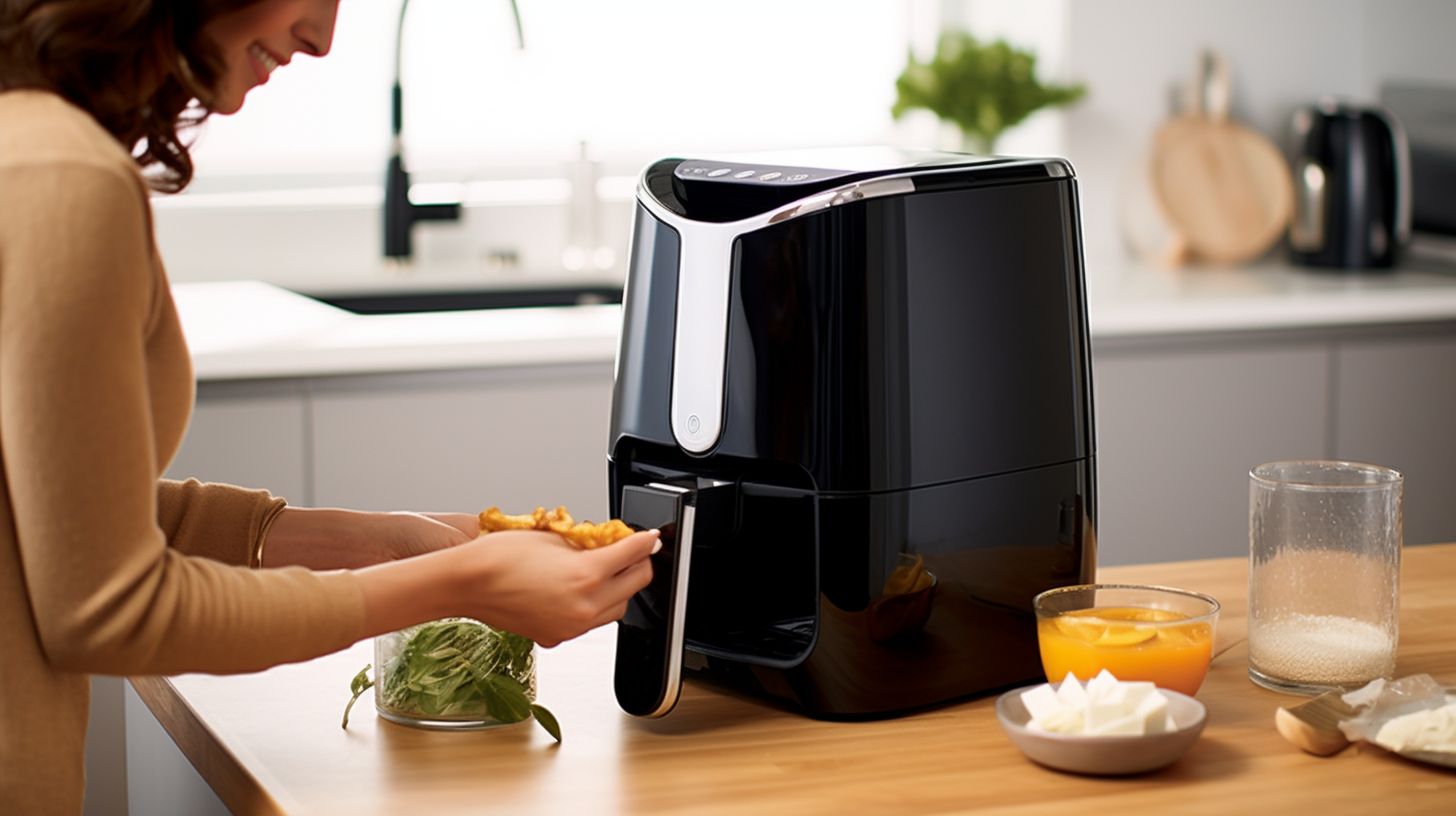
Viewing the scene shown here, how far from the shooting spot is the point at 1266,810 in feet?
3.29

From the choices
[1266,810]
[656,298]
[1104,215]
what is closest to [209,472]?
[656,298]

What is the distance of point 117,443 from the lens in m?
0.90

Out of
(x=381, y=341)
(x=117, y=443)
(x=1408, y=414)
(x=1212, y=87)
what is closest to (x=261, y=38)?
(x=117, y=443)

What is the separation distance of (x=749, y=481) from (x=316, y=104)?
2136 mm

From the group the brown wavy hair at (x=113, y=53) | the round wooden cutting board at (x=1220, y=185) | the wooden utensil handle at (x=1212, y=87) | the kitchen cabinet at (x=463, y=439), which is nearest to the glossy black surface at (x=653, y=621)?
the brown wavy hair at (x=113, y=53)

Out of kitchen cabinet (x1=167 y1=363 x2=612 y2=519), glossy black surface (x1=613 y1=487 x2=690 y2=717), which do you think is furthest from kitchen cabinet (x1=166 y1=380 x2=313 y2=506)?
glossy black surface (x1=613 y1=487 x2=690 y2=717)

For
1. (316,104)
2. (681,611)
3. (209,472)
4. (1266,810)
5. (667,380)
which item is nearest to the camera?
(1266,810)

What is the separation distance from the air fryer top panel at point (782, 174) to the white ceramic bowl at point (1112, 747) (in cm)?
37

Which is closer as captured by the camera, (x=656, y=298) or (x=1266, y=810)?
(x=1266, y=810)

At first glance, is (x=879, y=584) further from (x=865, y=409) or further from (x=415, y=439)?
(x=415, y=439)

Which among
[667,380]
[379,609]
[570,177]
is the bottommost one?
[379,609]

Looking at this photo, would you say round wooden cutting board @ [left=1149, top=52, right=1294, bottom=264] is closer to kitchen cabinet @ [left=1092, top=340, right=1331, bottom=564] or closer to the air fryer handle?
kitchen cabinet @ [left=1092, top=340, right=1331, bottom=564]

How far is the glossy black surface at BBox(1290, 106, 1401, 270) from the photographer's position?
305cm

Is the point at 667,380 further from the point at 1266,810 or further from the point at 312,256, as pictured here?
the point at 312,256
